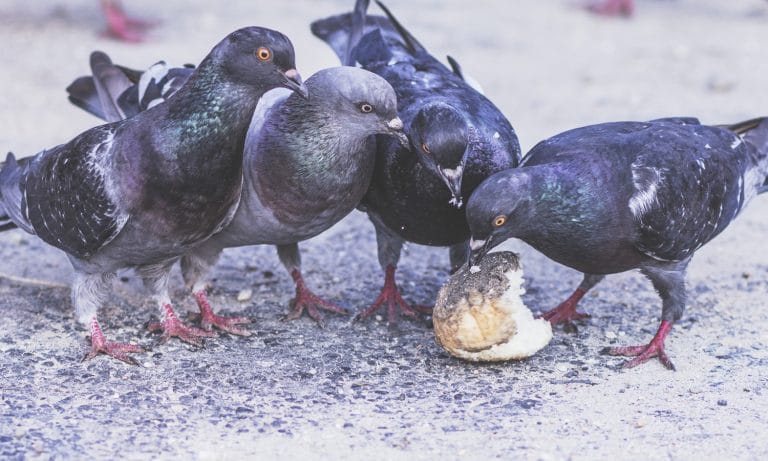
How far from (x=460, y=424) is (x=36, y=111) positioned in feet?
18.4

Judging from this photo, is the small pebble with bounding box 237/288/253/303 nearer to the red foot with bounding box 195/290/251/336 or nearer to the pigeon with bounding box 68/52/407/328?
the red foot with bounding box 195/290/251/336

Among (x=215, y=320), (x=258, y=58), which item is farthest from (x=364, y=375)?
(x=258, y=58)

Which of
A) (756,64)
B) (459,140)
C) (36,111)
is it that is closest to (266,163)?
(459,140)

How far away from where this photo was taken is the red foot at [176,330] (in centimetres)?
500

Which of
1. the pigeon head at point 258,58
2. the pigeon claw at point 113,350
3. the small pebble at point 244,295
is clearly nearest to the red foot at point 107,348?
the pigeon claw at point 113,350

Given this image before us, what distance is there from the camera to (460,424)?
4.17 metres

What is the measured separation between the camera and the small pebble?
5616 millimetres

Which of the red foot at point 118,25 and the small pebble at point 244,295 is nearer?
the small pebble at point 244,295

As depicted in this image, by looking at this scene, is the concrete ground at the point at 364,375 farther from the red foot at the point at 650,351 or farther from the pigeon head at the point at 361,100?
the pigeon head at the point at 361,100

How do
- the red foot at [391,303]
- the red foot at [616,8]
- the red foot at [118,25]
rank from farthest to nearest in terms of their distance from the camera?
the red foot at [616,8], the red foot at [118,25], the red foot at [391,303]

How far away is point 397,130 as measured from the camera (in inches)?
176

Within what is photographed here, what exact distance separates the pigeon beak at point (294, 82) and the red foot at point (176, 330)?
56.0 inches

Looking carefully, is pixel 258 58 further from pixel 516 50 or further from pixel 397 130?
pixel 516 50

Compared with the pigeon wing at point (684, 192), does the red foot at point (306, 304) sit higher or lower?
lower
